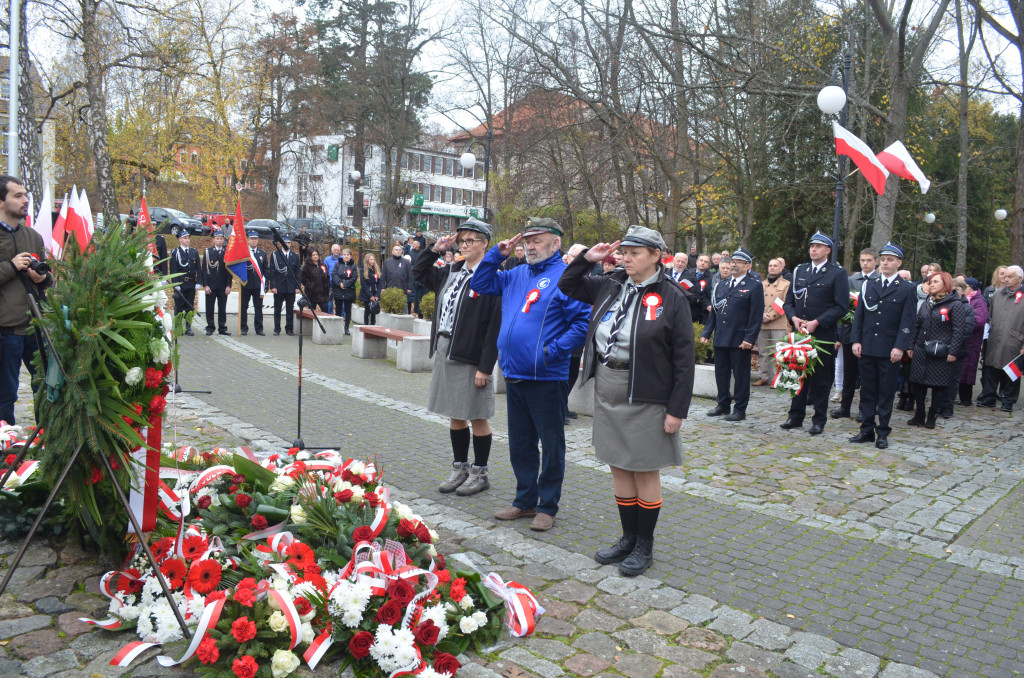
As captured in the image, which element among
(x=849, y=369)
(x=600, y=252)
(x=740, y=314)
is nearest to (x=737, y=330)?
(x=740, y=314)

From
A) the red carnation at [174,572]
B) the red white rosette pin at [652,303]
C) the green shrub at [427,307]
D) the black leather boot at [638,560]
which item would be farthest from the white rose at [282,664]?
the green shrub at [427,307]

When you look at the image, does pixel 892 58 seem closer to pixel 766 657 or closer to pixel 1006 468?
pixel 1006 468

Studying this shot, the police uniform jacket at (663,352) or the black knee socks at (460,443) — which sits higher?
the police uniform jacket at (663,352)

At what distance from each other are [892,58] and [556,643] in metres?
17.2

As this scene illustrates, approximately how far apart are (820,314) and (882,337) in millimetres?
884

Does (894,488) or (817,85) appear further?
(817,85)

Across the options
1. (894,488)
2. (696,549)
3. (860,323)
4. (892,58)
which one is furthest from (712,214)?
(696,549)

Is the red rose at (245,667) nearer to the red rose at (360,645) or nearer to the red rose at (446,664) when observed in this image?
the red rose at (360,645)

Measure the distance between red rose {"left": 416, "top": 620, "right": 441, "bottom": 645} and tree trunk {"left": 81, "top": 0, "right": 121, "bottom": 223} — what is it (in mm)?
18509

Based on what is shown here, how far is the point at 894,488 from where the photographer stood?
271 inches

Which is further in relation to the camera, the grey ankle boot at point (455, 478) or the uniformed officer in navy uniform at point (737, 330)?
the uniformed officer in navy uniform at point (737, 330)

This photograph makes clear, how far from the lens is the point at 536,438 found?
5.70m

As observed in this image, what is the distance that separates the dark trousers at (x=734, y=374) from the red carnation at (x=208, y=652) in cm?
734

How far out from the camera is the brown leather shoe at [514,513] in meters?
5.61
